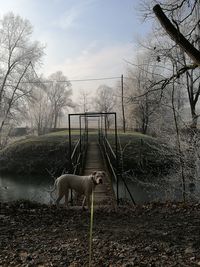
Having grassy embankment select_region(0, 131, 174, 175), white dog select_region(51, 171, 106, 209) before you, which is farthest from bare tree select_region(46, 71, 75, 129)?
white dog select_region(51, 171, 106, 209)

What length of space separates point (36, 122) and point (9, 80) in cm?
2630

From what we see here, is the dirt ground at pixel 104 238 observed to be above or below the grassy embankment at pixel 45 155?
above

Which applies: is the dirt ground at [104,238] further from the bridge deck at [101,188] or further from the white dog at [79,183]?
the bridge deck at [101,188]

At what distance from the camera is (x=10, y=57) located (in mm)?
30641

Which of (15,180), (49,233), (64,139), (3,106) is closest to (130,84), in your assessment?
(64,139)

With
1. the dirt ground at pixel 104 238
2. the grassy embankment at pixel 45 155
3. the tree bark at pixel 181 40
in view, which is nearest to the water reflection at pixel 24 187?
the grassy embankment at pixel 45 155

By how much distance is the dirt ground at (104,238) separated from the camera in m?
3.85

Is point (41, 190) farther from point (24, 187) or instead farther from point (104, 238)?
point (104, 238)

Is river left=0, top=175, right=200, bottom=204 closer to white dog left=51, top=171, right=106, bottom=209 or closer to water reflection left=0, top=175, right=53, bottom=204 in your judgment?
water reflection left=0, top=175, right=53, bottom=204

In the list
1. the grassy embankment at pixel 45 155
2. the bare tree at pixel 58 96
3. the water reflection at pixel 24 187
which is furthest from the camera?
the bare tree at pixel 58 96

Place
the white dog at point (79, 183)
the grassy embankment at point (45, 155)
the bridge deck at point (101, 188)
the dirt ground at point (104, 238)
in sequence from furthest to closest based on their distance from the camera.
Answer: the grassy embankment at point (45, 155), the bridge deck at point (101, 188), the white dog at point (79, 183), the dirt ground at point (104, 238)

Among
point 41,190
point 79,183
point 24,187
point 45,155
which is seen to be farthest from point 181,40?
point 45,155

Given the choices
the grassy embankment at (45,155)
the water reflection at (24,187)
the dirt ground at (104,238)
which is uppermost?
the dirt ground at (104,238)

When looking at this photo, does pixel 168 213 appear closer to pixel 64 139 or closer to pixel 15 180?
pixel 15 180
